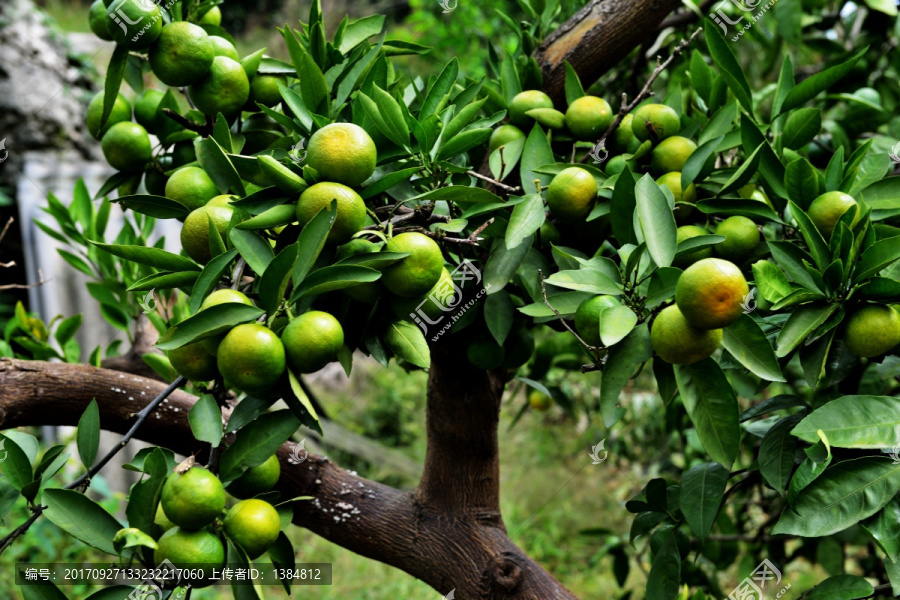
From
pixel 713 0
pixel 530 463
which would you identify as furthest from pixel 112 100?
pixel 530 463

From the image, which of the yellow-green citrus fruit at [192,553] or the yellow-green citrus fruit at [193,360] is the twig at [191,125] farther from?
the yellow-green citrus fruit at [192,553]

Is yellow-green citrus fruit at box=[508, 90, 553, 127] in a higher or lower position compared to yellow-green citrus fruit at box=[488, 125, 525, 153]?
higher

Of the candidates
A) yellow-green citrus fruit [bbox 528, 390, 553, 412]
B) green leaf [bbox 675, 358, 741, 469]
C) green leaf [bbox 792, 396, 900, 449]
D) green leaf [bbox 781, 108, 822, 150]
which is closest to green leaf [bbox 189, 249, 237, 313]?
green leaf [bbox 675, 358, 741, 469]

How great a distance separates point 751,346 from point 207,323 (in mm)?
478

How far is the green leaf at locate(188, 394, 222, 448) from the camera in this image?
617mm

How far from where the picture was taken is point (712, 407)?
2.16 feet

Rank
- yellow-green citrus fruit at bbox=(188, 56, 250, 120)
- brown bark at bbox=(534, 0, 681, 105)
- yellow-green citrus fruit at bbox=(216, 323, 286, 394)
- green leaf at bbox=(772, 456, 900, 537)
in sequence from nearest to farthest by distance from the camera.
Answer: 1. yellow-green citrus fruit at bbox=(216, 323, 286, 394)
2. green leaf at bbox=(772, 456, 900, 537)
3. yellow-green citrus fruit at bbox=(188, 56, 250, 120)
4. brown bark at bbox=(534, 0, 681, 105)

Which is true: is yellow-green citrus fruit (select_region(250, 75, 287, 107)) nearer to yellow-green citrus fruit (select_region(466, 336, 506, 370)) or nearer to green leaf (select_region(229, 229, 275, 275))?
green leaf (select_region(229, 229, 275, 275))

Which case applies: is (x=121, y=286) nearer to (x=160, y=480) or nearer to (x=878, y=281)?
(x=160, y=480)

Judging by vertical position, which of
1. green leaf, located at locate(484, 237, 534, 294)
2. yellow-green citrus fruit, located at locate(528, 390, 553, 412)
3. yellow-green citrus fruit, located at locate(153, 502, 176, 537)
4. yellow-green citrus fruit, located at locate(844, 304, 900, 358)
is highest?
green leaf, located at locate(484, 237, 534, 294)

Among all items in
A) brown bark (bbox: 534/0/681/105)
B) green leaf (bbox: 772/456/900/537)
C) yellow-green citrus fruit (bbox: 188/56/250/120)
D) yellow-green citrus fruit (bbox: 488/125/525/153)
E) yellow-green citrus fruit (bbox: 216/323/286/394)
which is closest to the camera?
yellow-green citrus fruit (bbox: 216/323/286/394)

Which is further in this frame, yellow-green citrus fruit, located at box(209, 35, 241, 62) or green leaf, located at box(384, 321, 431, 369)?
yellow-green citrus fruit, located at box(209, 35, 241, 62)

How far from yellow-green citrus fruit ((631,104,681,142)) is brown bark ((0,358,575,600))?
38 cm

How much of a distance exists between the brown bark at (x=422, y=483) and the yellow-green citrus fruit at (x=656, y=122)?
0.38 metres
